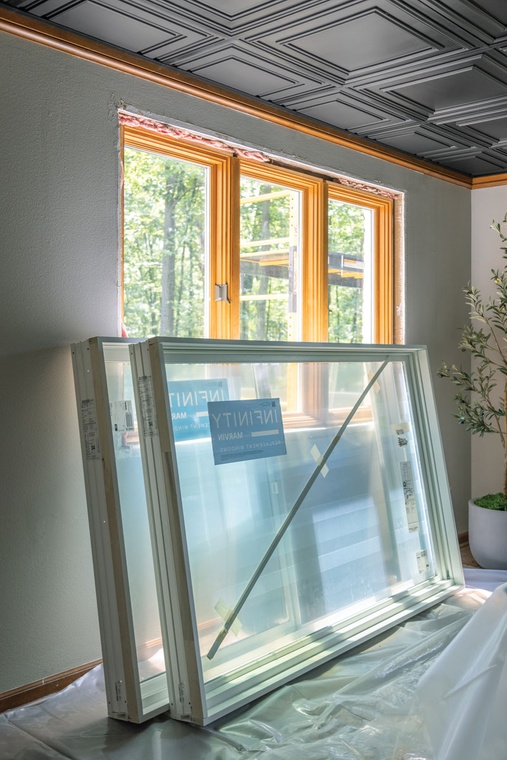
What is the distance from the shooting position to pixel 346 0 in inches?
94.0

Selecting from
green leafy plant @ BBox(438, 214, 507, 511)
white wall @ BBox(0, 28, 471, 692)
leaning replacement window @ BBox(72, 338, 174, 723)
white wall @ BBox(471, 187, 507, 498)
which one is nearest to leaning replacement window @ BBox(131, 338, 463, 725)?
leaning replacement window @ BBox(72, 338, 174, 723)

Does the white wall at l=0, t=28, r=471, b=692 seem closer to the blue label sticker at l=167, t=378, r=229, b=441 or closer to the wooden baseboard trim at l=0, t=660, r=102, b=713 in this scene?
the wooden baseboard trim at l=0, t=660, r=102, b=713

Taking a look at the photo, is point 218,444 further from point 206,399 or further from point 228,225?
point 228,225

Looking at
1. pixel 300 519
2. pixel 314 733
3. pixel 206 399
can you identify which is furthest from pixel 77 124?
pixel 314 733

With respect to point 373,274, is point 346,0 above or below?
above

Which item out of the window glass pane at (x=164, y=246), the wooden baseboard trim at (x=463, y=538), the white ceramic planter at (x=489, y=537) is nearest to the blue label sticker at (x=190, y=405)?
the window glass pane at (x=164, y=246)

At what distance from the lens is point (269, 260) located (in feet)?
11.9

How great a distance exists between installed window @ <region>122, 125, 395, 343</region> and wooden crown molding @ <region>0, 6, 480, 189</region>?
7.5 inches

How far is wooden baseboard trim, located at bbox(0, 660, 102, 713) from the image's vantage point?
2514 millimetres

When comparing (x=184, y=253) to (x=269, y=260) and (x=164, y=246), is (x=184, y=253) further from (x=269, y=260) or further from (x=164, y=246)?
(x=269, y=260)

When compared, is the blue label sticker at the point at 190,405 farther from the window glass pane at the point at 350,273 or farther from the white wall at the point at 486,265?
the white wall at the point at 486,265

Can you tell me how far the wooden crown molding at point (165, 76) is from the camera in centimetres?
251

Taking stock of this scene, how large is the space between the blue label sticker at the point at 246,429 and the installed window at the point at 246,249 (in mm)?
→ 533

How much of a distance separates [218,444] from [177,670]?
2.48 ft
